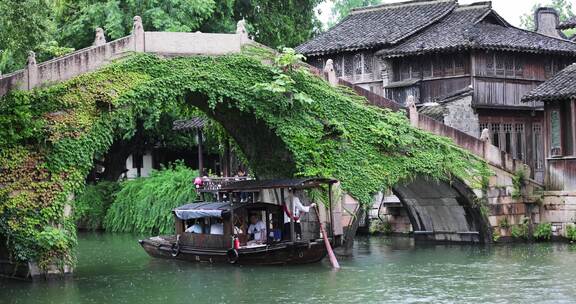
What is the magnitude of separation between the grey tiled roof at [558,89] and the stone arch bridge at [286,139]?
81.7 inches

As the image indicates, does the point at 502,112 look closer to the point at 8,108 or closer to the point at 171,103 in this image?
the point at 171,103

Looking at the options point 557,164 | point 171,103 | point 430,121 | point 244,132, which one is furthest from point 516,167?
point 171,103

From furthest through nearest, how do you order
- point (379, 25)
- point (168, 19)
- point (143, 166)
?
point (143, 166) < point (379, 25) < point (168, 19)

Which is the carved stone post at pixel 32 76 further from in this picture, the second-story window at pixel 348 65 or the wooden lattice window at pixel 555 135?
the second-story window at pixel 348 65

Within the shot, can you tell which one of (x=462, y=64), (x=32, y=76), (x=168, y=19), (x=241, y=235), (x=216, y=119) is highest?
(x=168, y=19)

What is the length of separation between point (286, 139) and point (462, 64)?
1082 cm

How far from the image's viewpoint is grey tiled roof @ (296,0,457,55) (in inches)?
1503

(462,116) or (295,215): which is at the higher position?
(462,116)

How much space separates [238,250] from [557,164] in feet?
34.0

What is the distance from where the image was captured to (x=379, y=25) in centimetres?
3972

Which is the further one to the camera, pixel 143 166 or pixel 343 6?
pixel 343 6

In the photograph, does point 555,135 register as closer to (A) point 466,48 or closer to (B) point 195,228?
(A) point 466,48

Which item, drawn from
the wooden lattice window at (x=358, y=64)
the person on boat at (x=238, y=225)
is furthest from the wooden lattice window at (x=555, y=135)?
the person on boat at (x=238, y=225)

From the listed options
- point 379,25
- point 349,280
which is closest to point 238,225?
point 349,280
